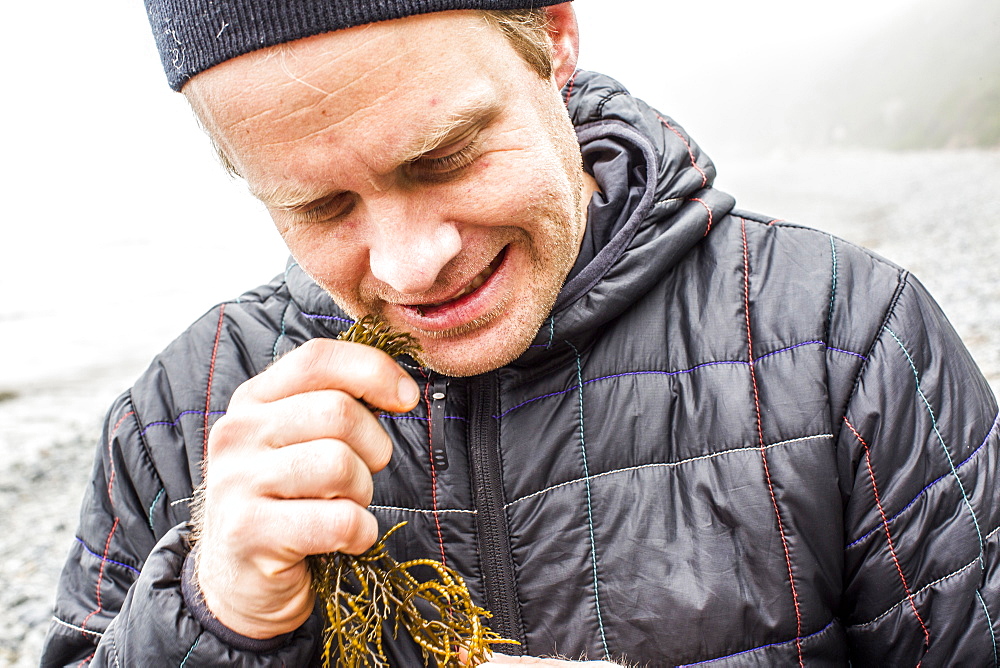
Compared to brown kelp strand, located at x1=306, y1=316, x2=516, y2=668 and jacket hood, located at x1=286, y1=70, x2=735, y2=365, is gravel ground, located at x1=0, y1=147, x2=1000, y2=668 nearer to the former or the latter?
brown kelp strand, located at x1=306, y1=316, x2=516, y2=668

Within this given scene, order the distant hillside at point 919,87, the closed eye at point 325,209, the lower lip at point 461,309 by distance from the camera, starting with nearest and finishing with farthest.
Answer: the closed eye at point 325,209, the lower lip at point 461,309, the distant hillside at point 919,87

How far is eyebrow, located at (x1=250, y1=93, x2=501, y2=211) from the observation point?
187 centimetres

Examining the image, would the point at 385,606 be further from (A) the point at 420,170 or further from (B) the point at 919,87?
(B) the point at 919,87

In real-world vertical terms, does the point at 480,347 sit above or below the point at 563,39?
below

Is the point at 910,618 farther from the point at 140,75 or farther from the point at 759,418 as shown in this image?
the point at 140,75

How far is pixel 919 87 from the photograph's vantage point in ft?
205

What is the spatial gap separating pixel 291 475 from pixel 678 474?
1.21 meters

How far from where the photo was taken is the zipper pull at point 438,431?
7.90 feet

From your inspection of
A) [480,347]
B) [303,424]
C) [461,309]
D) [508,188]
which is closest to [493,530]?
[480,347]

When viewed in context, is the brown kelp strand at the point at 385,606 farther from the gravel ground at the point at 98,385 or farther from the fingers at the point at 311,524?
the gravel ground at the point at 98,385

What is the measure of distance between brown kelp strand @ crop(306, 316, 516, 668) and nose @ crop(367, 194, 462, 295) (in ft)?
0.73

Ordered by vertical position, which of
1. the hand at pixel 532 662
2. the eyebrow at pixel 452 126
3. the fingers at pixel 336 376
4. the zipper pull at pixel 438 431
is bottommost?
the hand at pixel 532 662

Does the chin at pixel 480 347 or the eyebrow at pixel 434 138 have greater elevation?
the eyebrow at pixel 434 138

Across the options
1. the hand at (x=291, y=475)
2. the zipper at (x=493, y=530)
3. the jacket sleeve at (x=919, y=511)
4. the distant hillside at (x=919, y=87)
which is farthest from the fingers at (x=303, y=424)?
the distant hillside at (x=919, y=87)
